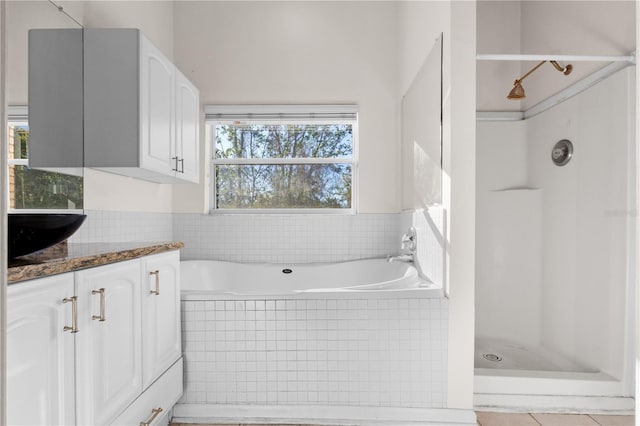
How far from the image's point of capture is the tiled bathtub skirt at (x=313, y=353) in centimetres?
185

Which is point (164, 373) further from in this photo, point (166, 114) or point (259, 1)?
point (259, 1)

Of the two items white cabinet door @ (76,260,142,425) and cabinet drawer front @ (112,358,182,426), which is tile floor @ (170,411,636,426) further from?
white cabinet door @ (76,260,142,425)

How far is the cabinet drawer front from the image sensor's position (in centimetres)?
135

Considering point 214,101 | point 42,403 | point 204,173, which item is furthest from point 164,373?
point 214,101

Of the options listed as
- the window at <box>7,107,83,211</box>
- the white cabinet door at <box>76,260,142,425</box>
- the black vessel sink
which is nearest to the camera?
the black vessel sink

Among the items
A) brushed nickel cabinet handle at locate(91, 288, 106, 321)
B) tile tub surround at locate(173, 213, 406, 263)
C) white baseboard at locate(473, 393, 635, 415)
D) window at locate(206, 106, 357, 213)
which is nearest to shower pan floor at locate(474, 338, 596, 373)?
white baseboard at locate(473, 393, 635, 415)

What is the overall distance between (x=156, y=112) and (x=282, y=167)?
1.33 m

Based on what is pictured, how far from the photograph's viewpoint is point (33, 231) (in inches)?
39.5

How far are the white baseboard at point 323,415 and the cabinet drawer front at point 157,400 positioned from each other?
0.16 meters

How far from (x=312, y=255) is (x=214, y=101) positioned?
4.94 feet

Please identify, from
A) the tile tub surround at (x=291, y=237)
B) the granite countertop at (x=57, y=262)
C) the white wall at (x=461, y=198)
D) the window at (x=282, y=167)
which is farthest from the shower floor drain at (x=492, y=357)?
the granite countertop at (x=57, y=262)

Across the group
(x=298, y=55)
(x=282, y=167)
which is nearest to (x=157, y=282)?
(x=282, y=167)

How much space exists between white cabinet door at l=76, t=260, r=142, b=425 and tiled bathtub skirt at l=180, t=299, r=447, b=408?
1.55 ft

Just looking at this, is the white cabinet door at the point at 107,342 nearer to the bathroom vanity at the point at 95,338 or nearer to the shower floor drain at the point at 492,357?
the bathroom vanity at the point at 95,338
